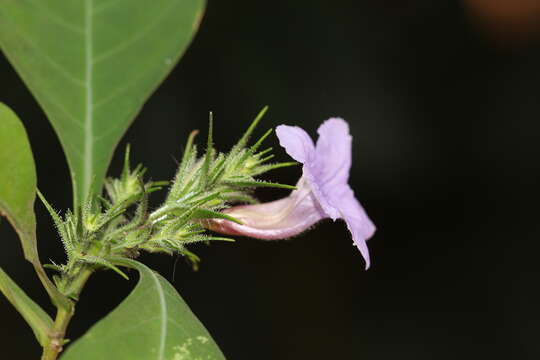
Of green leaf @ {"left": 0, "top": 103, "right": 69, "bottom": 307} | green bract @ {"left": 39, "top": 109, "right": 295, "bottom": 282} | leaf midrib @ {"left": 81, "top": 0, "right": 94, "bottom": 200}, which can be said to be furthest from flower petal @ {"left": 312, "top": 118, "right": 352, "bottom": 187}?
green leaf @ {"left": 0, "top": 103, "right": 69, "bottom": 307}

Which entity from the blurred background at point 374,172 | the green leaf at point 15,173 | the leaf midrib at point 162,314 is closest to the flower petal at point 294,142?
the leaf midrib at point 162,314

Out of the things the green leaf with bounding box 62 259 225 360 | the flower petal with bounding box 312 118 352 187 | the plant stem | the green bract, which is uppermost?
the flower petal with bounding box 312 118 352 187

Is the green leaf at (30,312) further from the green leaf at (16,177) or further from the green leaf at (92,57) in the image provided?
the green leaf at (92,57)

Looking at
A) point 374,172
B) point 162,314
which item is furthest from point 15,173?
point 374,172

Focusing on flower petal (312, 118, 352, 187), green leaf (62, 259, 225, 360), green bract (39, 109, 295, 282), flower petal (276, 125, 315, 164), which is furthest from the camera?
flower petal (312, 118, 352, 187)

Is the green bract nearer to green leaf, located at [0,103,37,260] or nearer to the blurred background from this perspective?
green leaf, located at [0,103,37,260]

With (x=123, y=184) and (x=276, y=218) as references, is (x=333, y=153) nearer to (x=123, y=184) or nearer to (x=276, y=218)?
(x=276, y=218)

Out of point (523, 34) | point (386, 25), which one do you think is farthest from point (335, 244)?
point (523, 34)
